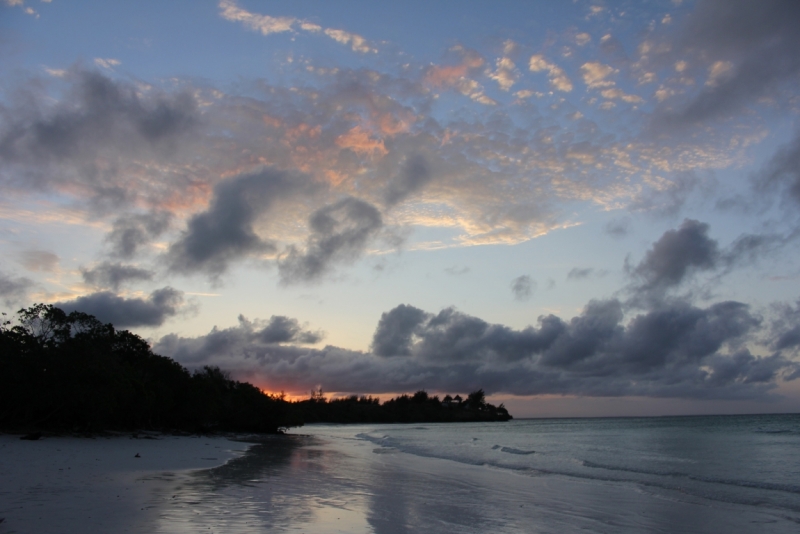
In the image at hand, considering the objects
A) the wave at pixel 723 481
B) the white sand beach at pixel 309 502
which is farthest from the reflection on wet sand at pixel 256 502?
the wave at pixel 723 481

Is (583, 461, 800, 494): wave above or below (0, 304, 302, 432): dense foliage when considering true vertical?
below

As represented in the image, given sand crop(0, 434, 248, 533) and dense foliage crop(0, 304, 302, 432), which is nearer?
sand crop(0, 434, 248, 533)

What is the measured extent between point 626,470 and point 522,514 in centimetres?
1981

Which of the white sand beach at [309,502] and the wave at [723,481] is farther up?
the white sand beach at [309,502]

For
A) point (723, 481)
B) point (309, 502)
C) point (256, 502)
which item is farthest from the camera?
point (723, 481)

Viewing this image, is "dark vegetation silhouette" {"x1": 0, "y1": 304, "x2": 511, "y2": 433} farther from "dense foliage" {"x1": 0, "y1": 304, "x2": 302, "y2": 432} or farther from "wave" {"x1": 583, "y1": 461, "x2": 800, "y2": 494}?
"wave" {"x1": 583, "y1": 461, "x2": 800, "y2": 494}

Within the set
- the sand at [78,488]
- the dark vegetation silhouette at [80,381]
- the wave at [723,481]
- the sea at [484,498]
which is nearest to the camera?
the sand at [78,488]

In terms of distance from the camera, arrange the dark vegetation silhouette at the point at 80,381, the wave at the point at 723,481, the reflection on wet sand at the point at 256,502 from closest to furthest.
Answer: the reflection on wet sand at the point at 256,502 → the wave at the point at 723,481 → the dark vegetation silhouette at the point at 80,381

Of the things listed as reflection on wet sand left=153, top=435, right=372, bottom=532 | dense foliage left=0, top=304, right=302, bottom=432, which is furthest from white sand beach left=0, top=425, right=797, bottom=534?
dense foliage left=0, top=304, right=302, bottom=432

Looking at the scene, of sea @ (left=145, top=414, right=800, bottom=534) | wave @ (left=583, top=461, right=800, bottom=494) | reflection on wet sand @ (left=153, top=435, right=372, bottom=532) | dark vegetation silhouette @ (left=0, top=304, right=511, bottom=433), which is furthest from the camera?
dark vegetation silhouette @ (left=0, top=304, right=511, bottom=433)

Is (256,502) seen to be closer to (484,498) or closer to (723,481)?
(484,498)

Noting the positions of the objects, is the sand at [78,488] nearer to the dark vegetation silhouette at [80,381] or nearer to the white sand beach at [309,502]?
the white sand beach at [309,502]

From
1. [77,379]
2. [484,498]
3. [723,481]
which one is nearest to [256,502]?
[484,498]

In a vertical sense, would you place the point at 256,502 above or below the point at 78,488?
below
